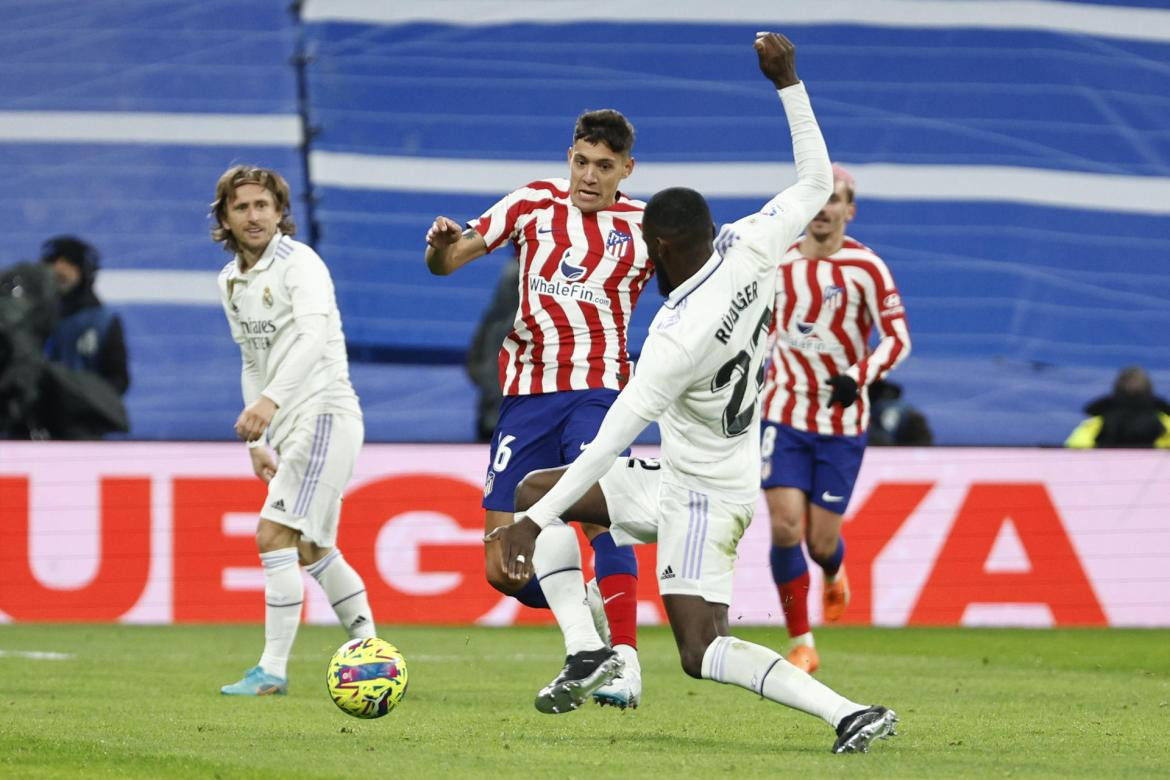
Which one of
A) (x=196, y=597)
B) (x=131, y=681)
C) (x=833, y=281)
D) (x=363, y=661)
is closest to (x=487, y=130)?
(x=196, y=597)

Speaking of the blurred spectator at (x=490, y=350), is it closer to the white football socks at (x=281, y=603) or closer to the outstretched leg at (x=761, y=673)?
the white football socks at (x=281, y=603)

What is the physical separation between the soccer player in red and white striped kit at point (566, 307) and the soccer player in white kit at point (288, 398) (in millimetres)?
1129

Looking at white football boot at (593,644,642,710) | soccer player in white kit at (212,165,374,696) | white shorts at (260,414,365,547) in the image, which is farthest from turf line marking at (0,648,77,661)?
white football boot at (593,644,642,710)

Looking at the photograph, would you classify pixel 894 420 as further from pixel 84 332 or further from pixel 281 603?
pixel 281 603

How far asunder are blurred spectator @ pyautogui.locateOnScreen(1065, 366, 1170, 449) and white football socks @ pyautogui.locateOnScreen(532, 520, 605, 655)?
724 centimetres

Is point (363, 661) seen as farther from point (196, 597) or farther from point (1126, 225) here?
point (1126, 225)

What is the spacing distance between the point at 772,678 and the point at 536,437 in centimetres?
175

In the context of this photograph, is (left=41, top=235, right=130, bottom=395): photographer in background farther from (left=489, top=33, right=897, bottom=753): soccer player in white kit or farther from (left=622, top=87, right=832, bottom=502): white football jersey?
(left=622, top=87, right=832, bottom=502): white football jersey

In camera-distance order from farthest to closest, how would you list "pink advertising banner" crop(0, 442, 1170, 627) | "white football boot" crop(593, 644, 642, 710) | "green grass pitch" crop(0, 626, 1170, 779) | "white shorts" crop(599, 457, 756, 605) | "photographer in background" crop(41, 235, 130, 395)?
"photographer in background" crop(41, 235, 130, 395) < "pink advertising banner" crop(0, 442, 1170, 627) < "white football boot" crop(593, 644, 642, 710) < "white shorts" crop(599, 457, 756, 605) < "green grass pitch" crop(0, 626, 1170, 779)

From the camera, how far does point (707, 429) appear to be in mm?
5242

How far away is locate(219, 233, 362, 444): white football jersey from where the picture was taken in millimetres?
7391

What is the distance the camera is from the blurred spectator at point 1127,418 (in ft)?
41.2

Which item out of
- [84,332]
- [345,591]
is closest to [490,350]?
[84,332]

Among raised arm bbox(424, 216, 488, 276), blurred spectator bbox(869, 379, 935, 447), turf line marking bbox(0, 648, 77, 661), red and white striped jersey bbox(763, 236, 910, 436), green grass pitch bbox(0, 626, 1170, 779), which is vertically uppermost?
raised arm bbox(424, 216, 488, 276)
